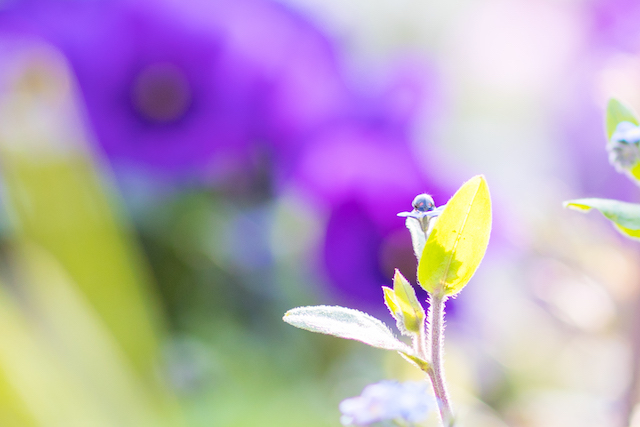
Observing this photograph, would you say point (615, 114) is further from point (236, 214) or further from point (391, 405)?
point (236, 214)

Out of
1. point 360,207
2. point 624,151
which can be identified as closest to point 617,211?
point 624,151

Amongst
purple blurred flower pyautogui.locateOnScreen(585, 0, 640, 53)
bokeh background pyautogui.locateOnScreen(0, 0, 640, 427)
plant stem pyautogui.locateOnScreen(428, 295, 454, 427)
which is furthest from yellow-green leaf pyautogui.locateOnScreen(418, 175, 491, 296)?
purple blurred flower pyautogui.locateOnScreen(585, 0, 640, 53)

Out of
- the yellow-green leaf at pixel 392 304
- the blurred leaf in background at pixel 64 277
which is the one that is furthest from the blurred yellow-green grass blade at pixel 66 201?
the yellow-green leaf at pixel 392 304

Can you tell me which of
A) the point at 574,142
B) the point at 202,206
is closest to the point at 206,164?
the point at 202,206

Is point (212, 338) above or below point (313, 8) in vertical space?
below

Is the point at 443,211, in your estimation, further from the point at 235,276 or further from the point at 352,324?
the point at 235,276
